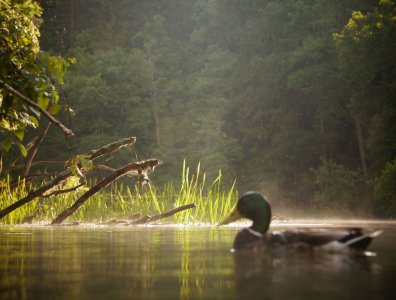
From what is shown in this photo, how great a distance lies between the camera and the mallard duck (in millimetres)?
4508

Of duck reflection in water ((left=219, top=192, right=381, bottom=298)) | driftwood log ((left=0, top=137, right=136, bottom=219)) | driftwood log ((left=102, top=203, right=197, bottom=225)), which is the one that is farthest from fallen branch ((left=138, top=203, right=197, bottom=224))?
duck reflection in water ((left=219, top=192, right=381, bottom=298))

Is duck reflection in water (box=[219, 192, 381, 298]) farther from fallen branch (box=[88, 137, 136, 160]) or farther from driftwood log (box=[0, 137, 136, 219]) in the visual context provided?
fallen branch (box=[88, 137, 136, 160])

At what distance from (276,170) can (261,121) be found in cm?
326

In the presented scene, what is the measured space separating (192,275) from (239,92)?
106ft

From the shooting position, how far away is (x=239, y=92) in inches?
1404

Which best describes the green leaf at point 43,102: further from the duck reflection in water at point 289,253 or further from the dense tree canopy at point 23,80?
the duck reflection in water at point 289,253

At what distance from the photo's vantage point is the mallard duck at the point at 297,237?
4.51m

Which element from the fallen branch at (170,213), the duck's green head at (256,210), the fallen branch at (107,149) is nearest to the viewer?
the duck's green head at (256,210)

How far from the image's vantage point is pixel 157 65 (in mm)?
38375

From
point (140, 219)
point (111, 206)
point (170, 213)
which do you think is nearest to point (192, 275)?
point (170, 213)

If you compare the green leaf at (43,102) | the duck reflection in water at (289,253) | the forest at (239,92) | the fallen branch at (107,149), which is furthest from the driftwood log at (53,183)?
the forest at (239,92)

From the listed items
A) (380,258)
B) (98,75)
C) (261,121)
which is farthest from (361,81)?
(380,258)

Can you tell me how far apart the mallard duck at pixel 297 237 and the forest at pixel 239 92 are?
59.5ft

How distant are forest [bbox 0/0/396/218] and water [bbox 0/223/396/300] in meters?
19.5
